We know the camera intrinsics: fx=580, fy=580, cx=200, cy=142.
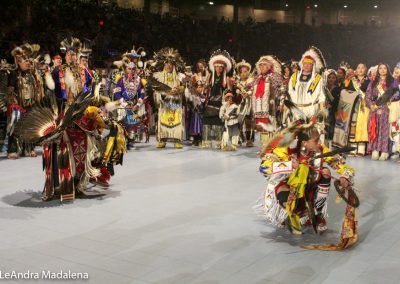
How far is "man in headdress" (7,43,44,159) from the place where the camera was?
7734 mm

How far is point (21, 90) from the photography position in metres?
7.79

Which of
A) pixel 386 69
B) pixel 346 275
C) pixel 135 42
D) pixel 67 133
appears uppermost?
pixel 135 42

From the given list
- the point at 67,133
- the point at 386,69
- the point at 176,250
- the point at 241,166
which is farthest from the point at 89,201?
the point at 386,69

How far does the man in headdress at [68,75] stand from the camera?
8.38 metres

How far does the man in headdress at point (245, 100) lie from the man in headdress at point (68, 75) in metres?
2.42

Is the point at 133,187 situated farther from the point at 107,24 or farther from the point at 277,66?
the point at 107,24

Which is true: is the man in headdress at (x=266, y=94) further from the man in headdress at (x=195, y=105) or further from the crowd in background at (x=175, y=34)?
the crowd in background at (x=175, y=34)

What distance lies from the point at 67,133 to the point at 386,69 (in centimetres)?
482

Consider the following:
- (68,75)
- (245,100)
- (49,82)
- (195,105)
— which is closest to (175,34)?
(195,105)

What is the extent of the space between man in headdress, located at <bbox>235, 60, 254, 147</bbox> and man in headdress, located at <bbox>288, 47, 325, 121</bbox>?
51.6 inches

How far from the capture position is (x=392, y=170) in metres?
7.52

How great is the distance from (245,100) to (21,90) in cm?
328

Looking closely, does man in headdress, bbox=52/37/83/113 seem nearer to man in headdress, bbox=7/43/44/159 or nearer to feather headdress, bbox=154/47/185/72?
man in headdress, bbox=7/43/44/159

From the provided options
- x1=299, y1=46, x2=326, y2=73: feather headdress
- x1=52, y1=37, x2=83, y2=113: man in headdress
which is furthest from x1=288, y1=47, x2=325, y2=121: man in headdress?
x1=52, y1=37, x2=83, y2=113: man in headdress
